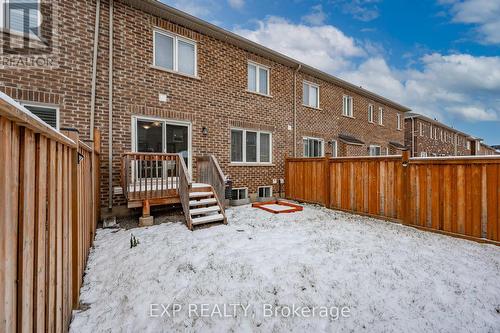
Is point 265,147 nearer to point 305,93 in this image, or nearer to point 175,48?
point 305,93

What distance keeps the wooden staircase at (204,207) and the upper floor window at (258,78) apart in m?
5.36

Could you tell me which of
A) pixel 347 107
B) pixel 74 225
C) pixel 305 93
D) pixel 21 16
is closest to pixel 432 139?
pixel 347 107

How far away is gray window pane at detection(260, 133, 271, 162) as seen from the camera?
32.8 feet

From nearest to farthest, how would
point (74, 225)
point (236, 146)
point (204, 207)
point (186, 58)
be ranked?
point (74, 225)
point (204, 207)
point (186, 58)
point (236, 146)

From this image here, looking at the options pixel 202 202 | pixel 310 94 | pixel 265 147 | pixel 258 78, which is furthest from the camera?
pixel 310 94

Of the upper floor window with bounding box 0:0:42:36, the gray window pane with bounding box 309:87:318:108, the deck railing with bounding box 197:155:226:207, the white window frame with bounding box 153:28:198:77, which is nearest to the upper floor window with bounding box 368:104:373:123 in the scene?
the gray window pane with bounding box 309:87:318:108

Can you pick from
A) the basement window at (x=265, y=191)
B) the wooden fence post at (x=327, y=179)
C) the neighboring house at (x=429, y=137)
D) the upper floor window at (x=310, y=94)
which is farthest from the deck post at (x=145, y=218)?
the neighboring house at (x=429, y=137)

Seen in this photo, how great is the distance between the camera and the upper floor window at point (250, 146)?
9.14m

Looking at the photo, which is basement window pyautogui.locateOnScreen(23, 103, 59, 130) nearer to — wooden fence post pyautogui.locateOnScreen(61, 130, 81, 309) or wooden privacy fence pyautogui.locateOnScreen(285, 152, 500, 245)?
wooden fence post pyautogui.locateOnScreen(61, 130, 81, 309)

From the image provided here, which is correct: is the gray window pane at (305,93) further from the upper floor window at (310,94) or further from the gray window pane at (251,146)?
the gray window pane at (251,146)

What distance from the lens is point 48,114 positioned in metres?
5.68

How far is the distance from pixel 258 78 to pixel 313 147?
4775 mm

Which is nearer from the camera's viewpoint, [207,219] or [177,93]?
[207,219]

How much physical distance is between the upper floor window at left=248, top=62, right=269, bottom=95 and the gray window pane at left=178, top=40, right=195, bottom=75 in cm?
260
